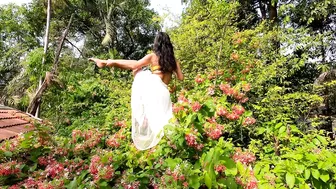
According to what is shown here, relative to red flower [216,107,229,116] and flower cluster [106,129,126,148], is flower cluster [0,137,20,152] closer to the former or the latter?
flower cluster [106,129,126,148]

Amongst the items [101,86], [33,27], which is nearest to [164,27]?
[101,86]

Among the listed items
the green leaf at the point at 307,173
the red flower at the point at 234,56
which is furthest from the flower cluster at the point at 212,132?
the red flower at the point at 234,56

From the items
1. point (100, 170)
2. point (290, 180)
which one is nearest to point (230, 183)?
point (290, 180)

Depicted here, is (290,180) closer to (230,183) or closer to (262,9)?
(230,183)

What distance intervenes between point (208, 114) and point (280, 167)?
56cm

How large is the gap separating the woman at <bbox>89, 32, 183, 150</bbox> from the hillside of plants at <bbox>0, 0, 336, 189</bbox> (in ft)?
0.53

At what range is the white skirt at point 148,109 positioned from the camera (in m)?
2.20

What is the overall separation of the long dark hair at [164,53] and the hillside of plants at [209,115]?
1.00 ft

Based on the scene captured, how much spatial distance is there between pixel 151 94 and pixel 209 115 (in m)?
0.62

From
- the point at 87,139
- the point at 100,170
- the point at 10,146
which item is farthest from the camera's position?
the point at 87,139

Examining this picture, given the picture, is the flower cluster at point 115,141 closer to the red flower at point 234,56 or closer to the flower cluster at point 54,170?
the flower cluster at point 54,170

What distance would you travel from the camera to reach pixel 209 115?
1.96 m

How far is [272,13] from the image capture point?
8.41m

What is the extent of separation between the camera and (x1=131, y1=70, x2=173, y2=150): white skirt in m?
2.20
